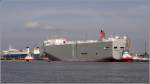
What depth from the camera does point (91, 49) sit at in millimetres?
52719

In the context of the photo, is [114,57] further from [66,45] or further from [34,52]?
[34,52]

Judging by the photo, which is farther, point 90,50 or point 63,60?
point 63,60

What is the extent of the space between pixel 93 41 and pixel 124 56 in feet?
14.9

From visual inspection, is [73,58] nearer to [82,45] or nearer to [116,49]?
[82,45]

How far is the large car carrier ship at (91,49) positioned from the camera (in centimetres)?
5203

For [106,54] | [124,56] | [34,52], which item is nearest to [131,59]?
[124,56]

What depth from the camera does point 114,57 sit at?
2093 inches

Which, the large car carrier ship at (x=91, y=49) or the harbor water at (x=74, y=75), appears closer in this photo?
the harbor water at (x=74, y=75)

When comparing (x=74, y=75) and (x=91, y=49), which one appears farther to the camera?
(x=91, y=49)

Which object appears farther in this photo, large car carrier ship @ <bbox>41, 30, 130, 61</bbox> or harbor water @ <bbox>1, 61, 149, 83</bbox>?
large car carrier ship @ <bbox>41, 30, 130, 61</bbox>

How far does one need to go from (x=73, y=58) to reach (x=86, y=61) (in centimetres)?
259

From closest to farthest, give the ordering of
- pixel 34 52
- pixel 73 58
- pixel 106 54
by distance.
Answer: pixel 106 54
pixel 73 58
pixel 34 52

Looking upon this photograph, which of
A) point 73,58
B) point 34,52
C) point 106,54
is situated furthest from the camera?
point 34,52

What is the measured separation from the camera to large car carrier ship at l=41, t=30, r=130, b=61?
5203 centimetres
